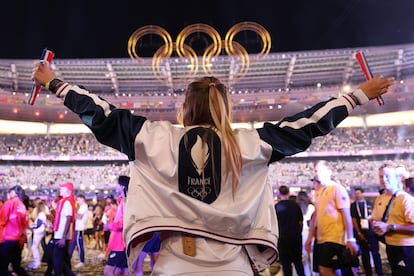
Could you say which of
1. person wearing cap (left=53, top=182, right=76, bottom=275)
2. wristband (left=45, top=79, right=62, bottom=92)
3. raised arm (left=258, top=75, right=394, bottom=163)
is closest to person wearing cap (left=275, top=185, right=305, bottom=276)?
person wearing cap (left=53, top=182, right=76, bottom=275)

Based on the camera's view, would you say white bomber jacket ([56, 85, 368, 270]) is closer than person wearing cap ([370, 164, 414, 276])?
Yes

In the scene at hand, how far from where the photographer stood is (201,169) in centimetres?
145

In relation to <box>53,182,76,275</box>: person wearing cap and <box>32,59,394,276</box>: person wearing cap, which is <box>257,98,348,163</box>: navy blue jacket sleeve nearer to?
<box>32,59,394,276</box>: person wearing cap

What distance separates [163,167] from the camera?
1454 millimetres

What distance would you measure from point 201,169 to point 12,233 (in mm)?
5029

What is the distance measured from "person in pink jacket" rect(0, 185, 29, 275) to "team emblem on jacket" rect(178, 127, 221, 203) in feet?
16.3

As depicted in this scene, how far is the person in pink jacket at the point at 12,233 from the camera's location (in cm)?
543

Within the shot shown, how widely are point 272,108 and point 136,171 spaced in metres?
25.7

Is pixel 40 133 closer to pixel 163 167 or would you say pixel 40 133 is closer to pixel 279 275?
pixel 279 275

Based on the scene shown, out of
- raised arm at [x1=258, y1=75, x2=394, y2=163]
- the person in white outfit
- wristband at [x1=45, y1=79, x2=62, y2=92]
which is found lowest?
the person in white outfit

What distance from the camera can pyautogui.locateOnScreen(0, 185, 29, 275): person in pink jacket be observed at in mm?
5426

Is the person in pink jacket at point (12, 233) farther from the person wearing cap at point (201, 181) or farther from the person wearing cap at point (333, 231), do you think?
the person wearing cap at point (201, 181)

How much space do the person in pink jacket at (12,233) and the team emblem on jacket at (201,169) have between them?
4.96m

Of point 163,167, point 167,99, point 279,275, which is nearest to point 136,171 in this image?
point 163,167
